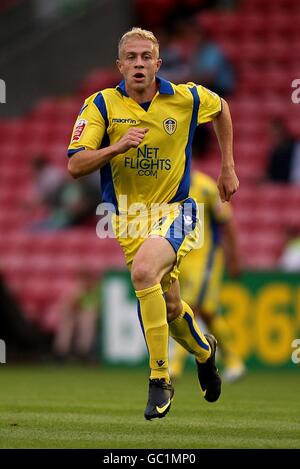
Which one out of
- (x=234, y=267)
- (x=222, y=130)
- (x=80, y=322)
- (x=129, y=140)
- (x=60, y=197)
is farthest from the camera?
(x=60, y=197)

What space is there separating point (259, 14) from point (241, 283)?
589 centimetres

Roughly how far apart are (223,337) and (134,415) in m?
4.16

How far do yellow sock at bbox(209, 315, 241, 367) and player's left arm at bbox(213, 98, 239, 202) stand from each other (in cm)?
416

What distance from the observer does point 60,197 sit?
16.7 metres

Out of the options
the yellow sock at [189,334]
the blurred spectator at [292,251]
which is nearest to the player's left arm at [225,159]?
the yellow sock at [189,334]

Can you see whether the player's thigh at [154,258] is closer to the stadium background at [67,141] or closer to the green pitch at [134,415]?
the green pitch at [134,415]

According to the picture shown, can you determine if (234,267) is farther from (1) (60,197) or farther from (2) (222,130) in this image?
(1) (60,197)

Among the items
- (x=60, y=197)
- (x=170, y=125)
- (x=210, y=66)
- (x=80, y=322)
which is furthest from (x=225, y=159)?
(x=210, y=66)

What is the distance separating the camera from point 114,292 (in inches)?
546

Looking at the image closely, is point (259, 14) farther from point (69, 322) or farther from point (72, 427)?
point (72, 427)

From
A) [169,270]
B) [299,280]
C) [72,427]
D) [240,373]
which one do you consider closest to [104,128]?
[169,270]

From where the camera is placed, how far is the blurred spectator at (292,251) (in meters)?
13.8

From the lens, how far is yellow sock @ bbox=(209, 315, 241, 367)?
455 inches

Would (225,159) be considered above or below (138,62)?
below
